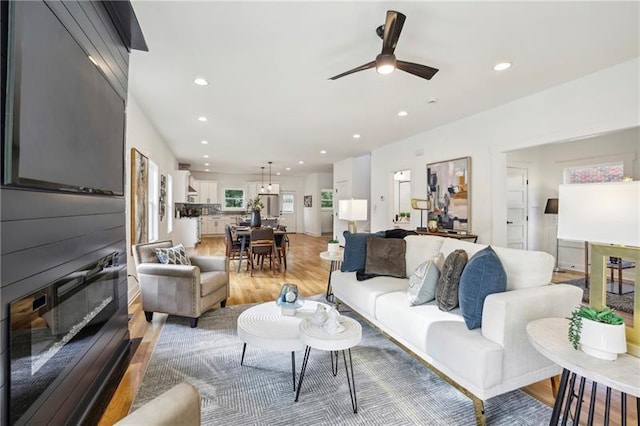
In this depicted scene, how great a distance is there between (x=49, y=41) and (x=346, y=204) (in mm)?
3485

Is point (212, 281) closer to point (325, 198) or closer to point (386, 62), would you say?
point (386, 62)

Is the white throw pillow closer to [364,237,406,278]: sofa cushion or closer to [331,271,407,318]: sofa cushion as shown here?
[331,271,407,318]: sofa cushion

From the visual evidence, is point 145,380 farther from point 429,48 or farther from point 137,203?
point 429,48

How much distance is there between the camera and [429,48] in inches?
102

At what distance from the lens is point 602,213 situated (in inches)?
54.7

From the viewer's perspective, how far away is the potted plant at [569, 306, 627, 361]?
1.25 m

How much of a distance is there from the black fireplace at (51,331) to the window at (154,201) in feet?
11.7

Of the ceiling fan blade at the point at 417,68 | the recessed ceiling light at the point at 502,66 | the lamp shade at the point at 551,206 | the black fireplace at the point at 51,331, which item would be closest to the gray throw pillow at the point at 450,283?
the ceiling fan blade at the point at 417,68

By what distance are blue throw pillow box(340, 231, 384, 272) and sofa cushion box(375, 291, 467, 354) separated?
708 mm

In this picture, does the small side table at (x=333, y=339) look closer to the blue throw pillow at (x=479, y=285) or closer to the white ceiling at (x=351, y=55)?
the blue throw pillow at (x=479, y=285)

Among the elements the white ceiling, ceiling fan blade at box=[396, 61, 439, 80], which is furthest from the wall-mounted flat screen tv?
ceiling fan blade at box=[396, 61, 439, 80]

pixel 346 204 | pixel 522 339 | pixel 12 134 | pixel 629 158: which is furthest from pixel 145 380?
pixel 629 158

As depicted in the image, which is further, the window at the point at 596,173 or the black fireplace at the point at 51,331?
the window at the point at 596,173

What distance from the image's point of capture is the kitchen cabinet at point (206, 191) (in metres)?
11.2
